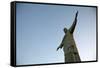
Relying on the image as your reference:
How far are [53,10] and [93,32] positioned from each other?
32 centimetres

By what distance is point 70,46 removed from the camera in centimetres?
155

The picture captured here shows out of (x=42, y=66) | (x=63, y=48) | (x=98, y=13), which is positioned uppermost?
(x=98, y=13)

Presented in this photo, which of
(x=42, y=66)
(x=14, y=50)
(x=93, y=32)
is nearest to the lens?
(x=14, y=50)

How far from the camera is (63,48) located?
1.52 m

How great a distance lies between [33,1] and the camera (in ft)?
4.72

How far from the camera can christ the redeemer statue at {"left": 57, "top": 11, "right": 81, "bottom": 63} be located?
60.1 inches

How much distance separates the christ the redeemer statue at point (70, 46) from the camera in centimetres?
153

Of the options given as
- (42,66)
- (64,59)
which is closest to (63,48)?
(64,59)

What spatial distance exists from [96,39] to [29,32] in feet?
1.55

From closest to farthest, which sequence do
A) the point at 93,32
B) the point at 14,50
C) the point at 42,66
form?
the point at 14,50 → the point at 42,66 → the point at 93,32

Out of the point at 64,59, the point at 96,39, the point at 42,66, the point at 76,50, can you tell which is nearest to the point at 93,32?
the point at 96,39

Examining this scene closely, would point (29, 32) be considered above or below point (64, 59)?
above

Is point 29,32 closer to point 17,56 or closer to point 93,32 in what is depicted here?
point 17,56

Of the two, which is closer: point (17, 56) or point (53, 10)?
point (17, 56)
